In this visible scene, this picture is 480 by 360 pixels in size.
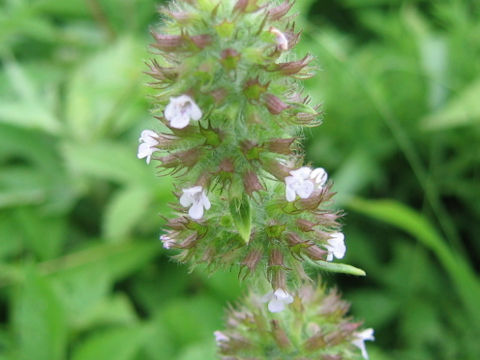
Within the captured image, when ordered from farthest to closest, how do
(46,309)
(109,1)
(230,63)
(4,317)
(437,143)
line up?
(109,1) < (437,143) < (4,317) < (46,309) < (230,63)

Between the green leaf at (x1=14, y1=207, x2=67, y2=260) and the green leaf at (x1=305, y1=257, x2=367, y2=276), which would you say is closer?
the green leaf at (x1=305, y1=257, x2=367, y2=276)

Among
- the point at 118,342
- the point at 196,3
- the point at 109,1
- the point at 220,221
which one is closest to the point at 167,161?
the point at 220,221

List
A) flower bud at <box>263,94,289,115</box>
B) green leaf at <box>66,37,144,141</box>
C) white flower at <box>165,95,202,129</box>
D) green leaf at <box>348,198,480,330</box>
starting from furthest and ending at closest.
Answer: green leaf at <box>66,37,144,141</box> → green leaf at <box>348,198,480,330</box> → flower bud at <box>263,94,289,115</box> → white flower at <box>165,95,202,129</box>

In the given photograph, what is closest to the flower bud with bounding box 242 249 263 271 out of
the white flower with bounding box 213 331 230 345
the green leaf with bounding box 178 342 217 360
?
the white flower with bounding box 213 331 230 345

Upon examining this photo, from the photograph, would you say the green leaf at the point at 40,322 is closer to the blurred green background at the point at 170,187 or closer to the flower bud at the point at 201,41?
the blurred green background at the point at 170,187

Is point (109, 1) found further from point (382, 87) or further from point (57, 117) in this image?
point (382, 87)

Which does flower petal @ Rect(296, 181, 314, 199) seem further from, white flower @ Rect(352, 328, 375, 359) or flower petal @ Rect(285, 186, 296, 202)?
white flower @ Rect(352, 328, 375, 359)

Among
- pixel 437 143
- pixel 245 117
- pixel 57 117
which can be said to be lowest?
pixel 57 117
